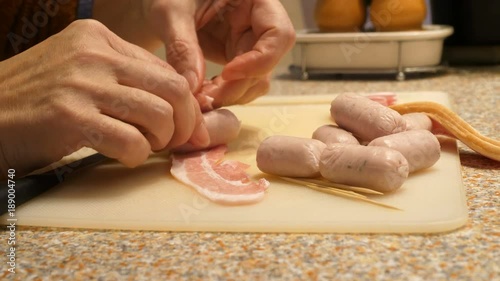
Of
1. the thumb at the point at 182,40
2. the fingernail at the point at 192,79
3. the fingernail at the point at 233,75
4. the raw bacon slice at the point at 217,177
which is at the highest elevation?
the thumb at the point at 182,40

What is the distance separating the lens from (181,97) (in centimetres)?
95

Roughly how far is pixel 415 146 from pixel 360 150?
0.39 ft

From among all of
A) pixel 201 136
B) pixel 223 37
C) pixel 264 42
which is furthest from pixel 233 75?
pixel 223 37

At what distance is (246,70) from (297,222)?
21.8 inches

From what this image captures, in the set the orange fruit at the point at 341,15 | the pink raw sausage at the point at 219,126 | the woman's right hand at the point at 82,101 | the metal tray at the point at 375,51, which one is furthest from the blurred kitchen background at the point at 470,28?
the woman's right hand at the point at 82,101

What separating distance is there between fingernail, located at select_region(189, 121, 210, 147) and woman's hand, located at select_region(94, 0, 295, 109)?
0.35 ft

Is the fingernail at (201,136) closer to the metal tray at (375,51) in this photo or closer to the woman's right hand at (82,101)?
the woman's right hand at (82,101)

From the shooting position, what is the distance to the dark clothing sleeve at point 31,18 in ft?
5.03

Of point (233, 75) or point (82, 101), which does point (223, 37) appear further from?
point (82, 101)

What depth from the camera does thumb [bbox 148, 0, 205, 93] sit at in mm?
1143

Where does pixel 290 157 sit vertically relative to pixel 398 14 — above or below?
below

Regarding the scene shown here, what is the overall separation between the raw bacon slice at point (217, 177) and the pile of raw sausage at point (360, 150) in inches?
2.4

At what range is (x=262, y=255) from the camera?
2.27 feet

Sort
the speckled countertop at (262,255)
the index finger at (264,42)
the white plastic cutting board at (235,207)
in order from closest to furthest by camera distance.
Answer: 1. the speckled countertop at (262,255)
2. the white plastic cutting board at (235,207)
3. the index finger at (264,42)
